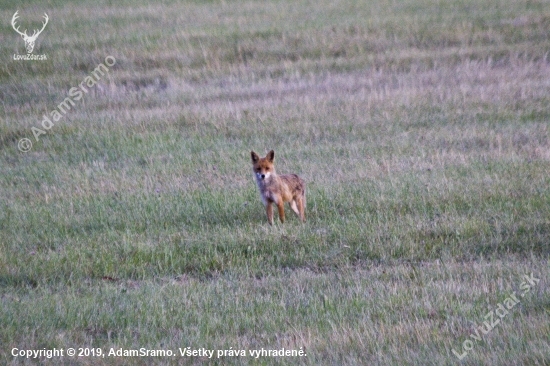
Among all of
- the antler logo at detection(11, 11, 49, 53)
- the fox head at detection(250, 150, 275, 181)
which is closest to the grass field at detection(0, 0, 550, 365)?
the antler logo at detection(11, 11, 49, 53)

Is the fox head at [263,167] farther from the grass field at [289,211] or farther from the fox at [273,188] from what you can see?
the grass field at [289,211]

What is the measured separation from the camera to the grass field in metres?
7.38

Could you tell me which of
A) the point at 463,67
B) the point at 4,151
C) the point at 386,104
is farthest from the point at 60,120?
the point at 463,67

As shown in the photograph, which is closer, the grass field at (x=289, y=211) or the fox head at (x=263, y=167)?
the grass field at (x=289, y=211)

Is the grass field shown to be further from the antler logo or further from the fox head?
the fox head

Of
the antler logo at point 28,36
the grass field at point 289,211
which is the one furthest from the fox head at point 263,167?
the antler logo at point 28,36

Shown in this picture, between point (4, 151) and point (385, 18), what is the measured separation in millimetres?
15096

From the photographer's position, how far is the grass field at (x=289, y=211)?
7.38m

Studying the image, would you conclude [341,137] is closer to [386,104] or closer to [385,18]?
[386,104]

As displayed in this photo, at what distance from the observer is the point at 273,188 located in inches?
426

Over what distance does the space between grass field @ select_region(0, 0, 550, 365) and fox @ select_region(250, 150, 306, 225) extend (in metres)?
0.29

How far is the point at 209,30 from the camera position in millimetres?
26484

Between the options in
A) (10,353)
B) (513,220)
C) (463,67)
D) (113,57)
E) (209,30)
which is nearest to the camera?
(10,353)

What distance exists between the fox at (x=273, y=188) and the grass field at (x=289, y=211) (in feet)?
0.96
